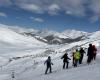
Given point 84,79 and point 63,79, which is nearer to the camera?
point 84,79

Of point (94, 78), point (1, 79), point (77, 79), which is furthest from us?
point (1, 79)

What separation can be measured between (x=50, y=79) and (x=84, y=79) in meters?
5.47

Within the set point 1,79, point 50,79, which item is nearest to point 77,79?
point 50,79

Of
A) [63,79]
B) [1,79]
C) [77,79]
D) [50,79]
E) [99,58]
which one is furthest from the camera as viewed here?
[1,79]

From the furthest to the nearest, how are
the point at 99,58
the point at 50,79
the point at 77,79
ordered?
1. the point at 99,58
2. the point at 50,79
3. the point at 77,79

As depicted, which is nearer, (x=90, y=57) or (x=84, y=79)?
(x=84, y=79)

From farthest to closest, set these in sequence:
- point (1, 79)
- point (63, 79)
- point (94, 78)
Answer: point (1, 79) → point (63, 79) → point (94, 78)

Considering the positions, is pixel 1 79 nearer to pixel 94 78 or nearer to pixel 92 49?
pixel 92 49

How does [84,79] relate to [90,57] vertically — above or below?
below

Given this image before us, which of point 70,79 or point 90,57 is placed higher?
point 90,57

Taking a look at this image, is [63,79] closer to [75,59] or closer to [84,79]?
[84,79]

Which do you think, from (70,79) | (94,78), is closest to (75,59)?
(70,79)

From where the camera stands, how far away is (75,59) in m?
30.7

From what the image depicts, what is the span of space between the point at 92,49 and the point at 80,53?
6.62 ft
